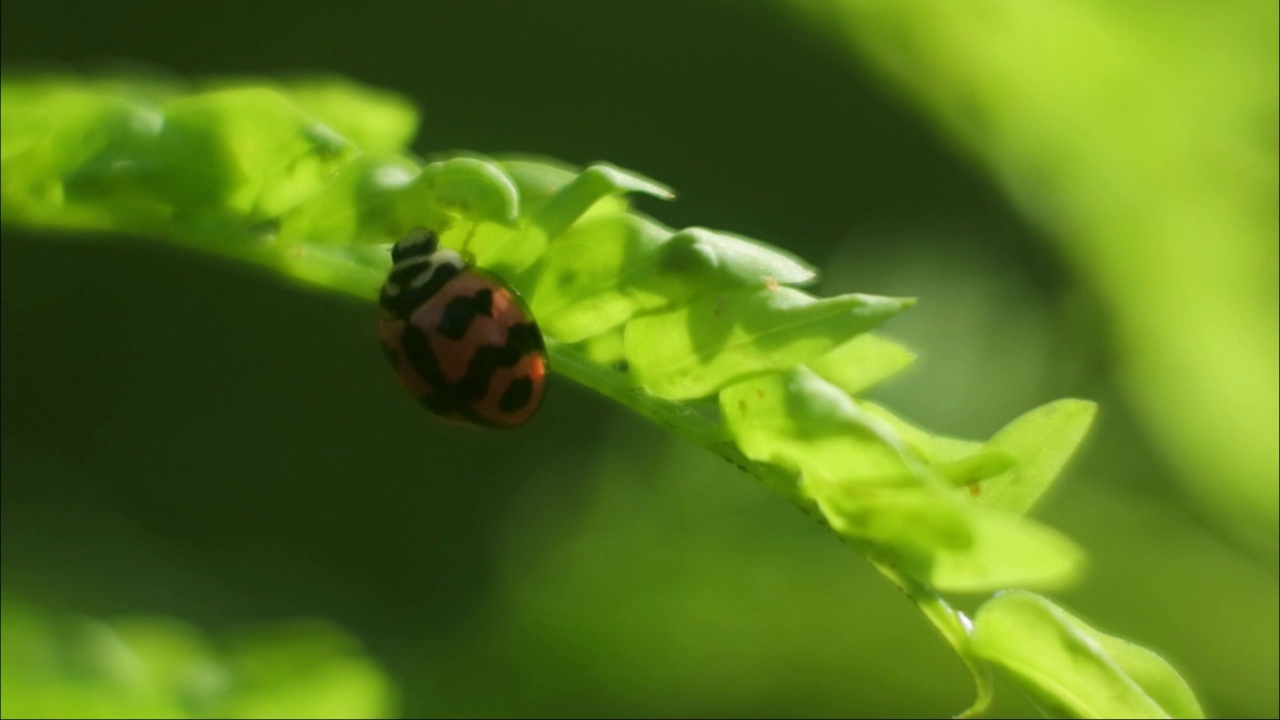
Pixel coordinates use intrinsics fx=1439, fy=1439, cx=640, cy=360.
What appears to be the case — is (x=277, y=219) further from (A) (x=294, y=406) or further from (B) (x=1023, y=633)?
(A) (x=294, y=406)

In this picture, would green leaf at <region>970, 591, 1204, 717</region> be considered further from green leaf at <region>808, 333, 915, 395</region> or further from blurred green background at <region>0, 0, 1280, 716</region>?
blurred green background at <region>0, 0, 1280, 716</region>

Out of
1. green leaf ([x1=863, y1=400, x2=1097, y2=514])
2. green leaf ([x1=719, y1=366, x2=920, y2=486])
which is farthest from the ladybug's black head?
green leaf ([x1=863, y1=400, x2=1097, y2=514])

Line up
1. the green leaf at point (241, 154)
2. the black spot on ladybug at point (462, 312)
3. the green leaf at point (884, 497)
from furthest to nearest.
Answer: the black spot on ladybug at point (462, 312)
the green leaf at point (241, 154)
the green leaf at point (884, 497)

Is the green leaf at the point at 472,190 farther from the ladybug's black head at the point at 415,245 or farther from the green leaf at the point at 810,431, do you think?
the green leaf at the point at 810,431

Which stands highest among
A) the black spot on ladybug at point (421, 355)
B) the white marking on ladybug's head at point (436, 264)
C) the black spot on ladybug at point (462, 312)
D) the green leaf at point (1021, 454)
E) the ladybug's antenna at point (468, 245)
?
the green leaf at point (1021, 454)

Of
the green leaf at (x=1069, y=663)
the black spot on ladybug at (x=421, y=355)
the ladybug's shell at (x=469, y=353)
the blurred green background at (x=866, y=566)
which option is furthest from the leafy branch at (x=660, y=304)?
the blurred green background at (x=866, y=566)

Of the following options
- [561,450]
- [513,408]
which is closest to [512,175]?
[513,408]

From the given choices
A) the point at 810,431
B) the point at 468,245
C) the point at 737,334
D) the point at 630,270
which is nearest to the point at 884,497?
the point at 810,431
